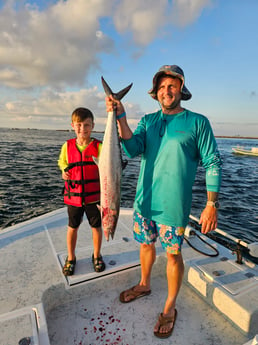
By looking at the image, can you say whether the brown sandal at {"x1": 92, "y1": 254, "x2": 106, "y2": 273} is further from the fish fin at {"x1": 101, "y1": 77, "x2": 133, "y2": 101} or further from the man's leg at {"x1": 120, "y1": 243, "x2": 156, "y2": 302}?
the fish fin at {"x1": 101, "y1": 77, "x2": 133, "y2": 101}

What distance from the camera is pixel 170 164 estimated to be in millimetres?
2414

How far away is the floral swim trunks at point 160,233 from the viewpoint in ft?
8.04

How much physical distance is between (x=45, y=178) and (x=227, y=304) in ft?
50.2

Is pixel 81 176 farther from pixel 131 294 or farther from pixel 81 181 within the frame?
pixel 131 294

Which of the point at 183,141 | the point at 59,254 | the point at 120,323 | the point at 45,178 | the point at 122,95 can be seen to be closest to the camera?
the point at 183,141

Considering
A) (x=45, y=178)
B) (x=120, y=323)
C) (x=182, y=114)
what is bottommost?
(x=45, y=178)

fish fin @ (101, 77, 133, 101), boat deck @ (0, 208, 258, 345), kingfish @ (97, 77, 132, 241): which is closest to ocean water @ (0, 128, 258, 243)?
boat deck @ (0, 208, 258, 345)

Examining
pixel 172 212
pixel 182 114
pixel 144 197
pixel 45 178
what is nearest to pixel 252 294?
pixel 172 212

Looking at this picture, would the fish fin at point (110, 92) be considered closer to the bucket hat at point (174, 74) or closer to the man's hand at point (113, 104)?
the man's hand at point (113, 104)

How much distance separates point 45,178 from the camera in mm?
16156

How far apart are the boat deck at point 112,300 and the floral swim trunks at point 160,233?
2.90 feet

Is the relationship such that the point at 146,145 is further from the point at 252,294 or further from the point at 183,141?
the point at 252,294

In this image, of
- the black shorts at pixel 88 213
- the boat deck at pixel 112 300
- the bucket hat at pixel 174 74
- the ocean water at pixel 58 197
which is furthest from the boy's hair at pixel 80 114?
the ocean water at pixel 58 197

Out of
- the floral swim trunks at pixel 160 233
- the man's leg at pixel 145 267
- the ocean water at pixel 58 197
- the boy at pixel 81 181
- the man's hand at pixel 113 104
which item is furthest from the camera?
the ocean water at pixel 58 197
